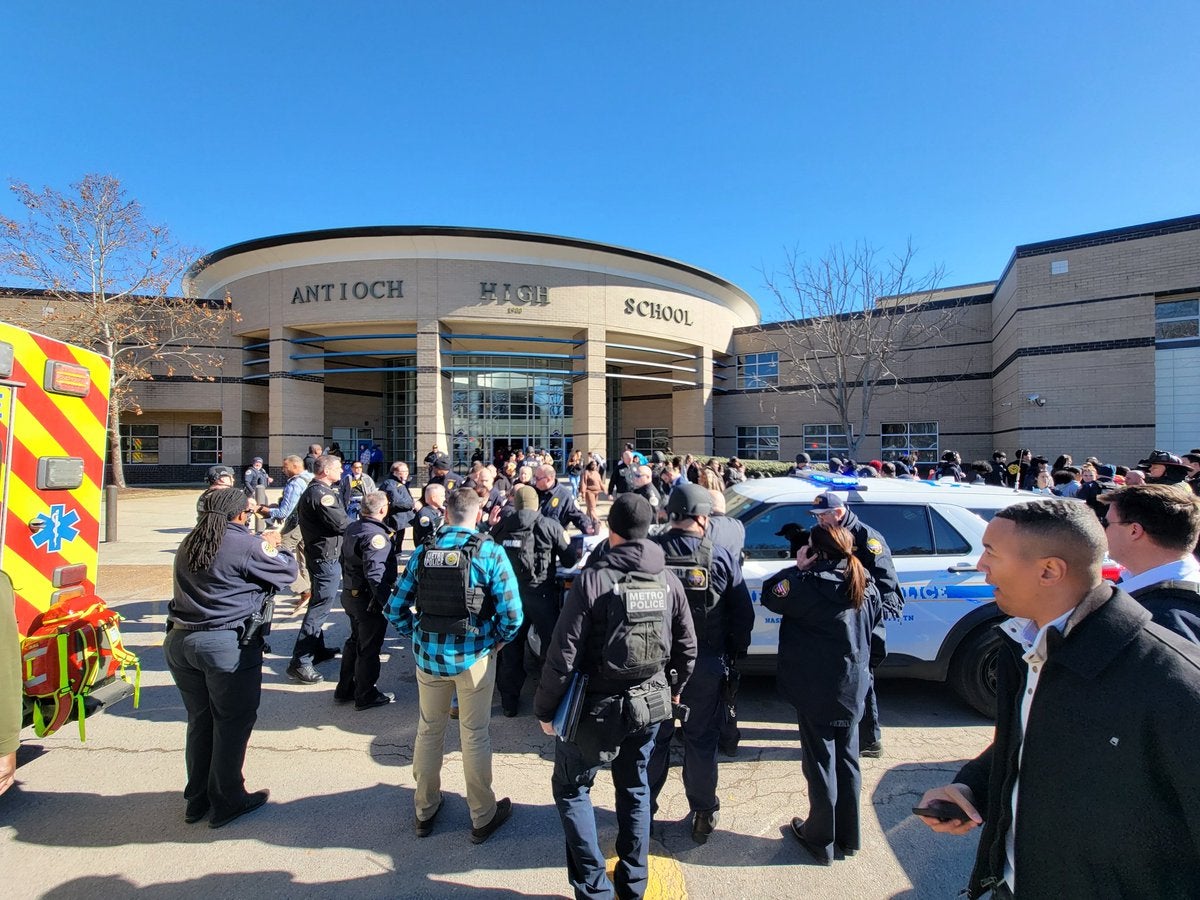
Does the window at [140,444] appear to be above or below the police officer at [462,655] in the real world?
above

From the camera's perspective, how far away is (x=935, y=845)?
112 inches

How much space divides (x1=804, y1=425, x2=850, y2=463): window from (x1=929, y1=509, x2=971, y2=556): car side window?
77.0 feet

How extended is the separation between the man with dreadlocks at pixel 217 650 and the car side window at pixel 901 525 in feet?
13.7

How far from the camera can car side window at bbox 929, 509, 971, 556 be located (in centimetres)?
421

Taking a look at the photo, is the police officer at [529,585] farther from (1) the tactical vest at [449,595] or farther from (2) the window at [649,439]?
(2) the window at [649,439]

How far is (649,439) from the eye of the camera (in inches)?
1312

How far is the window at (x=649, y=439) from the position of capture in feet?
106

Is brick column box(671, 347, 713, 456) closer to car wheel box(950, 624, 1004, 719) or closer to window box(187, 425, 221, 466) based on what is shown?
window box(187, 425, 221, 466)

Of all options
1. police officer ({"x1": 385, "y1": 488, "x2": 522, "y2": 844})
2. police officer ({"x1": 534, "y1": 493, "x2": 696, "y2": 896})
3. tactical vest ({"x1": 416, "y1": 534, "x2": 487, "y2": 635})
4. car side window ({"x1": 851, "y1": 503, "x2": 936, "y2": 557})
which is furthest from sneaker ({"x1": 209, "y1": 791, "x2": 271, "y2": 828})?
car side window ({"x1": 851, "y1": 503, "x2": 936, "y2": 557})

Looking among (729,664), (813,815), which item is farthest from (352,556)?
(813,815)

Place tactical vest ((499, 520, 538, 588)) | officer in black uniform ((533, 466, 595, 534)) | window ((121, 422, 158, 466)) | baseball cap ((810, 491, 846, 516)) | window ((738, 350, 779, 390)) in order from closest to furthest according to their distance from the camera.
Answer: baseball cap ((810, 491, 846, 516)) → tactical vest ((499, 520, 538, 588)) → officer in black uniform ((533, 466, 595, 534)) → window ((121, 422, 158, 466)) → window ((738, 350, 779, 390))

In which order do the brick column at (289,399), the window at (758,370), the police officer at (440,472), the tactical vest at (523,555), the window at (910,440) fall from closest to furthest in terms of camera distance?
1. the tactical vest at (523,555)
2. the police officer at (440,472)
3. the brick column at (289,399)
4. the window at (910,440)
5. the window at (758,370)

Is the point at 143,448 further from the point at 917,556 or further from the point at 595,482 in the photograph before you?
the point at 917,556

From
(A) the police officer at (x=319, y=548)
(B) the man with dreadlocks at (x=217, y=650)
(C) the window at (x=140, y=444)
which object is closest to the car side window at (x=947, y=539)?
(B) the man with dreadlocks at (x=217, y=650)
